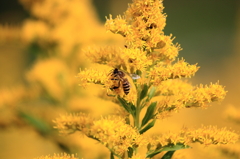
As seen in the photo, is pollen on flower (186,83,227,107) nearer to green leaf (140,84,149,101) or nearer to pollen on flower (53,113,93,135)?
green leaf (140,84,149,101)

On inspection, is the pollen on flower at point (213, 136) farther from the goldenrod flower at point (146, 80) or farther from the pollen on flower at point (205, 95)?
the pollen on flower at point (205, 95)

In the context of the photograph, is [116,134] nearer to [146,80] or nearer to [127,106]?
[127,106]

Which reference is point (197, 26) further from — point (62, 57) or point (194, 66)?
point (194, 66)

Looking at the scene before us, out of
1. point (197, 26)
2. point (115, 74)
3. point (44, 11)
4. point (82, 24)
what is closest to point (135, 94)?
point (115, 74)

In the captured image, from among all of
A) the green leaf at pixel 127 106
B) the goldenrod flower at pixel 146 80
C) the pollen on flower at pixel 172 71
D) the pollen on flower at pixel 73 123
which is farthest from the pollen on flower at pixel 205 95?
the pollen on flower at pixel 73 123

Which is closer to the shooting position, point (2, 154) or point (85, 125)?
point (85, 125)

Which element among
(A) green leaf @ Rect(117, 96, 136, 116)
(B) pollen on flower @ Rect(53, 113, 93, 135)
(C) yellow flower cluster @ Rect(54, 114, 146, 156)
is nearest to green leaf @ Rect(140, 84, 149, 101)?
(A) green leaf @ Rect(117, 96, 136, 116)

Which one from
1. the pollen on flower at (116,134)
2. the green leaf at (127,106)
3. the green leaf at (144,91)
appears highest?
the green leaf at (144,91)
